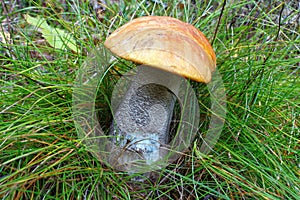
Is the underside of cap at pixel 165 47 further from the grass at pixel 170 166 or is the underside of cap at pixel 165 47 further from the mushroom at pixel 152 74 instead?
the grass at pixel 170 166

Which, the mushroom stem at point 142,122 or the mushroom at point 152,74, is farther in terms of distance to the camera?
the mushroom stem at point 142,122

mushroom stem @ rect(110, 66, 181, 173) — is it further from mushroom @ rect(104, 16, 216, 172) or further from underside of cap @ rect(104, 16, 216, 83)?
underside of cap @ rect(104, 16, 216, 83)

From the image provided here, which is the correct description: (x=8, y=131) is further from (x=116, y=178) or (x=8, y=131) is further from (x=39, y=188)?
(x=116, y=178)

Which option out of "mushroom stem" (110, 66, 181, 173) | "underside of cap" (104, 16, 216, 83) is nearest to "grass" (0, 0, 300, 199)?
"mushroom stem" (110, 66, 181, 173)

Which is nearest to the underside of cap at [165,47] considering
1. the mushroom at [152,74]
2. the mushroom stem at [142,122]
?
the mushroom at [152,74]

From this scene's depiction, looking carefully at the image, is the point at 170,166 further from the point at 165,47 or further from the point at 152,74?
the point at 165,47

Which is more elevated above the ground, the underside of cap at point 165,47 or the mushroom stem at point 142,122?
the underside of cap at point 165,47

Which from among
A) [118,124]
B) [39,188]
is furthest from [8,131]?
[118,124]
